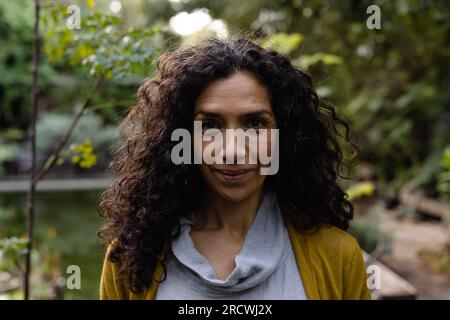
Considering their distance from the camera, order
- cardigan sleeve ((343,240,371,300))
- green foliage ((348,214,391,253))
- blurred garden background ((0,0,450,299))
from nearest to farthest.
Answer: cardigan sleeve ((343,240,371,300))
blurred garden background ((0,0,450,299))
green foliage ((348,214,391,253))

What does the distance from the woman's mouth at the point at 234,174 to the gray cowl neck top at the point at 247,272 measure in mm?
190

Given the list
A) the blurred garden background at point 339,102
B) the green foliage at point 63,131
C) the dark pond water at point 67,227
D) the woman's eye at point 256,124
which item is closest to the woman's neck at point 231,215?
the woman's eye at point 256,124

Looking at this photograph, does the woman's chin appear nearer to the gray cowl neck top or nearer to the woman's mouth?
the woman's mouth

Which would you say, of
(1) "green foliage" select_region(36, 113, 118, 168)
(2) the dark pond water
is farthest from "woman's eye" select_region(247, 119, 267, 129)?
(1) "green foliage" select_region(36, 113, 118, 168)

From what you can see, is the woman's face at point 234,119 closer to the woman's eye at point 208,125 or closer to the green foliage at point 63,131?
the woman's eye at point 208,125

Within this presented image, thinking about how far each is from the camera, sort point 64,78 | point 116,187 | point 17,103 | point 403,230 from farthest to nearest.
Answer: point 64,78, point 17,103, point 403,230, point 116,187

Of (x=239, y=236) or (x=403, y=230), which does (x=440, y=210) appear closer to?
(x=403, y=230)

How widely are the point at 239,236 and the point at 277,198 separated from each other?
179 mm

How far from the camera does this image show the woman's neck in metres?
1.52

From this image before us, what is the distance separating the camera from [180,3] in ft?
30.9

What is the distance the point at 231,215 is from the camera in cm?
152

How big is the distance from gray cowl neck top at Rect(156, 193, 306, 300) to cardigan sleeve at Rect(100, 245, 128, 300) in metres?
0.14

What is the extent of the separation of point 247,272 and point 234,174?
264 mm
